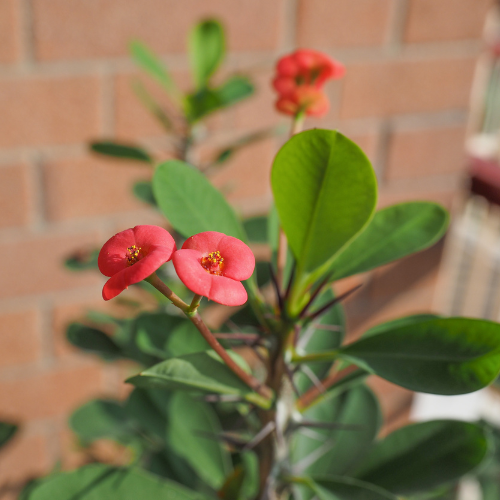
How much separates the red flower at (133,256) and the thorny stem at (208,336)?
15mm

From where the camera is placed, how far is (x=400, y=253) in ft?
1.38

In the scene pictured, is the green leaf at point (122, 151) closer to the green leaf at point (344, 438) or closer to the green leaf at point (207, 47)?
the green leaf at point (207, 47)

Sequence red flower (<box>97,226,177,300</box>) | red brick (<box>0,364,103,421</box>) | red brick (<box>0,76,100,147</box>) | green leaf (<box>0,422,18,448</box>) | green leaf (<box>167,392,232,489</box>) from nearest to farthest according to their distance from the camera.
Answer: red flower (<box>97,226,177,300</box>) → green leaf (<box>167,392,232,489</box>) → green leaf (<box>0,422,18,448</box>) → red brick (<box>0,76,100,147</box>) → red brick (<box>0,364,103,421</box>)

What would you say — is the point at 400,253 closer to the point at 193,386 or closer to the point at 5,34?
the point at 193,386

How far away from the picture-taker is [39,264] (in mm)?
949

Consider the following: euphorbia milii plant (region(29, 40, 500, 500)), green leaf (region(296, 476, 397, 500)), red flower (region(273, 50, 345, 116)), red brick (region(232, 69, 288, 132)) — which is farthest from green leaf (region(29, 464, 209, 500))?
red brick (region(232, 69, 288, 132))

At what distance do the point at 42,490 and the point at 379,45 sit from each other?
90cm

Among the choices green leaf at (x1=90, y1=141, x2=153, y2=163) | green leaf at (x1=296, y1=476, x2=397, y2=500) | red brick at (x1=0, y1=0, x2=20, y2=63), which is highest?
red brick at (x1=0, y1=0, x2=20, y2=63)

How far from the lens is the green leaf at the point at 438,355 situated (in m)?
0.31

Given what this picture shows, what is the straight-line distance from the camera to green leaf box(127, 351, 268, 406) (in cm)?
31

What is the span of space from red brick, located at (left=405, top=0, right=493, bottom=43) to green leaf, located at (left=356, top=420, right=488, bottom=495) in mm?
766

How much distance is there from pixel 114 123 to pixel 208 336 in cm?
70

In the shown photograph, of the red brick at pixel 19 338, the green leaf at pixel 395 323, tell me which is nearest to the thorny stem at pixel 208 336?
the green leaf at pixel 395 323

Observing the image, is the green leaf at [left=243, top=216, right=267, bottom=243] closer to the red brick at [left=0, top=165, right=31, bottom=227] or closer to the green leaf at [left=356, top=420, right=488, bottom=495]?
the green leaf at [left=356, top=420, right=488, bottom=495]
